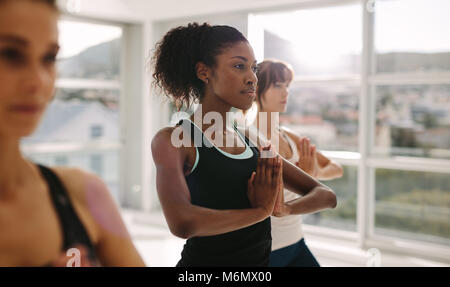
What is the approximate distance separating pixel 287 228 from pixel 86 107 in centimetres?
54

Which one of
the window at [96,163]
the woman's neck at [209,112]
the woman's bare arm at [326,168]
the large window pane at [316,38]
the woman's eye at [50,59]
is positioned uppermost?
the large window pane at [316,38]

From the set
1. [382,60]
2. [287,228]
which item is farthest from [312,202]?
[382,60]

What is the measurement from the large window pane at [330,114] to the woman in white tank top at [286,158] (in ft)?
3.33

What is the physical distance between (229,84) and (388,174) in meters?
1.98

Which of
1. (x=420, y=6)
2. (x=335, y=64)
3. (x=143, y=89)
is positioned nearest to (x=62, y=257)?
(x=143, y=89)

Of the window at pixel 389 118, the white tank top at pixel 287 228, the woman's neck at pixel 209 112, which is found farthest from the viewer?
the window at pixel 389 118

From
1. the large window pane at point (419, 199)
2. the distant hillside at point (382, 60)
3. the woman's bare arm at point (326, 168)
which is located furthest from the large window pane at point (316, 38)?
the large window pane at point (419, 199)

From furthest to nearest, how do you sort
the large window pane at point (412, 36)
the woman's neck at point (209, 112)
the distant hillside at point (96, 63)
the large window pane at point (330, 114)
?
the large window pane at point (330, 114), the large window pane at point (412, 36), the woman's neck at point (209, 112), the distant hillside at point (96, 63)

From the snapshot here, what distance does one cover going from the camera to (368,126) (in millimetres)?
2291

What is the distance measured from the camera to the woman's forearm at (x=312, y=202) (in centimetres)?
87

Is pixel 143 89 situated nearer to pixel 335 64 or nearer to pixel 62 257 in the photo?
pixel 62 257

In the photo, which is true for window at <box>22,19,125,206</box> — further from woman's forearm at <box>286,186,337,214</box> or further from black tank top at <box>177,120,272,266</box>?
woman's forearm at <box>286,186,337,214</box>

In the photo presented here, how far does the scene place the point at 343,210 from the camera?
211 centimetres

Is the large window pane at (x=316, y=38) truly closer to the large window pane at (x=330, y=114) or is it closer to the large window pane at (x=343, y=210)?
the large window pane at (x=330, y=114)
